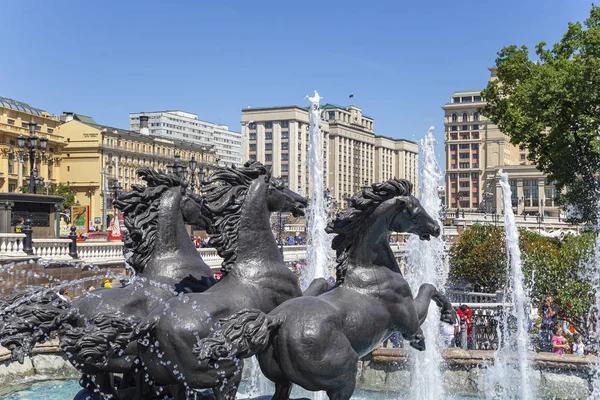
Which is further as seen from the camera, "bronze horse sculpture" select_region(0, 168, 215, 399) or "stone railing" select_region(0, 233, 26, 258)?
"stone railing" select_region(0, 233, 26, 258)

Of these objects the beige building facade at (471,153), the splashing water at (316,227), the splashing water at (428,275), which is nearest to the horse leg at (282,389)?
the splashing water at (428,275)

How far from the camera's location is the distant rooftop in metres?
77.6

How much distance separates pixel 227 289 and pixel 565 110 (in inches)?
969

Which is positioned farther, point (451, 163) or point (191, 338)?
point (451, 163)

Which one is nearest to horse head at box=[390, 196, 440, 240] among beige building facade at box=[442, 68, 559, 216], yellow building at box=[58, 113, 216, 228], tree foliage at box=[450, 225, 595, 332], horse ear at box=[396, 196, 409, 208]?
horse ear at box=[396, 196, 409, 208]

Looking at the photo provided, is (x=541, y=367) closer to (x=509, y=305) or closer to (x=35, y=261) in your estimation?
(x=509, y=305)

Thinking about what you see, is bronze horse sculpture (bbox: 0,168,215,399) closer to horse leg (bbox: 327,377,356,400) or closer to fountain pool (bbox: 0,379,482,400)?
horse leg (bbox: 327,377,356,400)

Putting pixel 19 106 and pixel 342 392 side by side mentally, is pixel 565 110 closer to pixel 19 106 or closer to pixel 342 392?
pixel 342 392

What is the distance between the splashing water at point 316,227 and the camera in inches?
821

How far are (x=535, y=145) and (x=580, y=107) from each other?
3.09 m

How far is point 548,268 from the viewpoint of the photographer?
2041cm

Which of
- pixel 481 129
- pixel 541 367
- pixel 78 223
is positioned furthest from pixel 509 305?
pixel 481 129

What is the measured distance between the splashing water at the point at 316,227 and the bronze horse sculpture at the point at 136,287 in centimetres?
1068

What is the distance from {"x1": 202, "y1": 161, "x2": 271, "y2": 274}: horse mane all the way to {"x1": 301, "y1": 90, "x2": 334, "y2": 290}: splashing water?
38.9 feet
